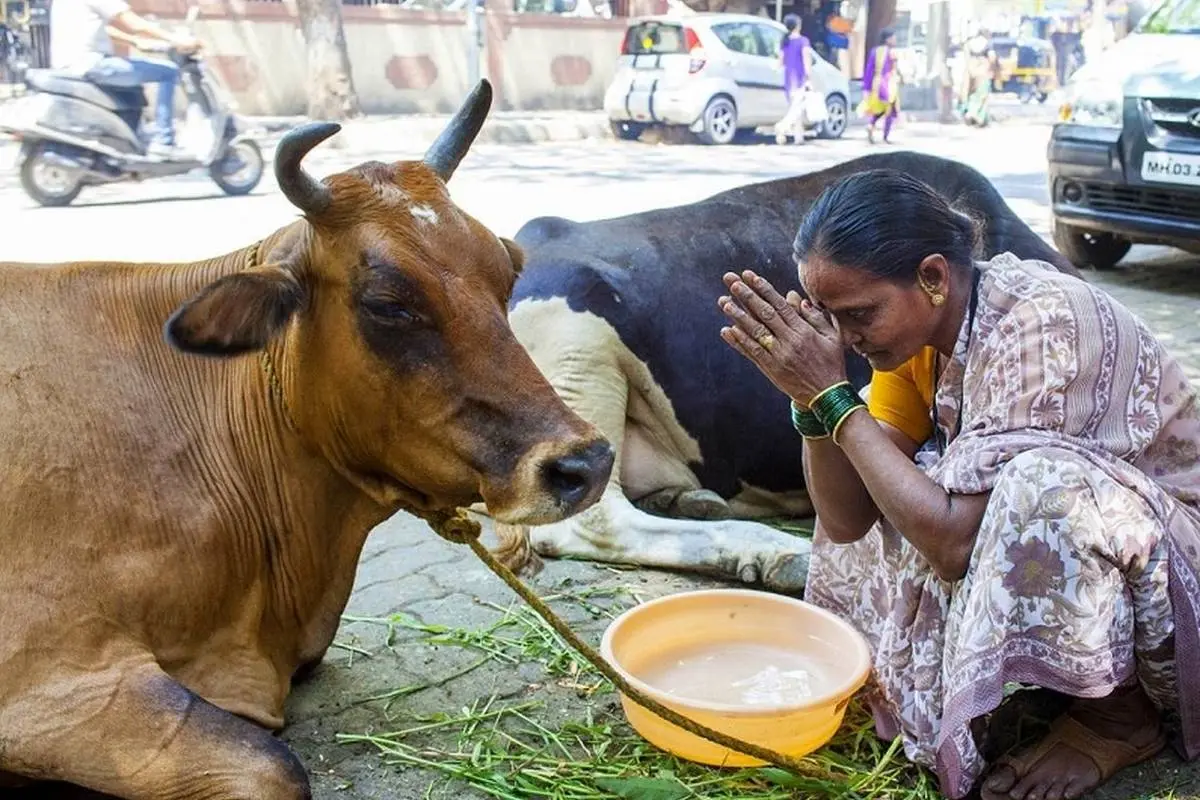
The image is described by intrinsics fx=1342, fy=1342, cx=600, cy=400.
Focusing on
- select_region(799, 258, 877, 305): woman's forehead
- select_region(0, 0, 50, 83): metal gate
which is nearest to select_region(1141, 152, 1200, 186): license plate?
select_region(799, 258, 877, 305): woman's forehead

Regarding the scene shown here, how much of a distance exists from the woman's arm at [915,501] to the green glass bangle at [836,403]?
0.06 feet

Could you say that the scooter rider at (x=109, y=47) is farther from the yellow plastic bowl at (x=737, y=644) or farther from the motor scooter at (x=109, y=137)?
the yellow plastic bowl at (x=737, y=644)

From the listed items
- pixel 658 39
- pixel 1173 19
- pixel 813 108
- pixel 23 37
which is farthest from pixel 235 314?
pixel 23 37

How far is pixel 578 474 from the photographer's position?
2.59 metres

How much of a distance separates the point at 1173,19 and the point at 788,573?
22.4 ft

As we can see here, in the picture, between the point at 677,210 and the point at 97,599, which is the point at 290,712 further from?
the point at 677,210

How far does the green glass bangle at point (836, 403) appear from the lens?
2775 mm

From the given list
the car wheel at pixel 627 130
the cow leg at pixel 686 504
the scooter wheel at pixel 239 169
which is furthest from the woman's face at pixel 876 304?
the car wheel at pixel 627 130

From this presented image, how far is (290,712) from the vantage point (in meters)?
3.24

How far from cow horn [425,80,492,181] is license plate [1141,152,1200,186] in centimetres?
643

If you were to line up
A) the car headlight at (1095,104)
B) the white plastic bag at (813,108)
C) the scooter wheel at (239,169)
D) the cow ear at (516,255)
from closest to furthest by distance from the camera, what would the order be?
the cow ear at (516,255), the car headlight at (1095,104), the scooter wheel at (239,169), the white plastic bag at (813,108)

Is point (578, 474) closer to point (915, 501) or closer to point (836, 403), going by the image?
point (836, 403)

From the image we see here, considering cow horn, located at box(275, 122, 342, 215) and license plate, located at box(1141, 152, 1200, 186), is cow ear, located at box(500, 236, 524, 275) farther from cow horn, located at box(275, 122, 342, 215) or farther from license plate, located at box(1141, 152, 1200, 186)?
license plate, located at box(1141, 152, 1200, 186)

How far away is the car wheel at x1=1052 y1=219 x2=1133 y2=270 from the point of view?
9.50 meters
